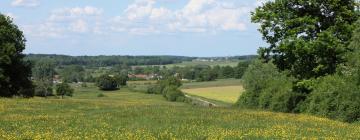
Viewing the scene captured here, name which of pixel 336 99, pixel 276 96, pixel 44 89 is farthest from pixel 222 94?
pixel 336 99

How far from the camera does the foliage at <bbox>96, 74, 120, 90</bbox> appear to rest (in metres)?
165

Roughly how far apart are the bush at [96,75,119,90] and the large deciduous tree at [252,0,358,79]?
4712 inches

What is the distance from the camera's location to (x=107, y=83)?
166125 mm

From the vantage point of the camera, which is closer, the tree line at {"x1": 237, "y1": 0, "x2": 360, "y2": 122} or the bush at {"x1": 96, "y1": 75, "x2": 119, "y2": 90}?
the tree line at {"x1": 237, "y1": 0, "x2": 360, "y2": 122}

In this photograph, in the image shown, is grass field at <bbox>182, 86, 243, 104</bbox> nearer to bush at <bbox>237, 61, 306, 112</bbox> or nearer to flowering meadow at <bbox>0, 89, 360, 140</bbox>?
bush at <bbox>237, 61, 306, 112</bbox>

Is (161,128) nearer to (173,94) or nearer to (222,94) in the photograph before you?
(222,94)

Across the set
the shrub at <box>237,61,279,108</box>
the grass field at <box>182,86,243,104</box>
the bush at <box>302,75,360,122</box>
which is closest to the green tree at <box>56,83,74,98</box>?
the grass field at <box>182,86,243,104</box>

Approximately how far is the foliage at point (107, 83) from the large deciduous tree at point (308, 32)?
119704 millimetres

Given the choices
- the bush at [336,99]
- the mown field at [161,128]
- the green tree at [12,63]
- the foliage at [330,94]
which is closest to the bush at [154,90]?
the green tree at [12,63]

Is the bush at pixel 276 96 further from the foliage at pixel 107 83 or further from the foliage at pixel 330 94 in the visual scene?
the foliage at pixel 107 83

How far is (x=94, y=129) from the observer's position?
89.0 feet

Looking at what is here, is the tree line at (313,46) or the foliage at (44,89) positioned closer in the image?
the tree line at (313,46)

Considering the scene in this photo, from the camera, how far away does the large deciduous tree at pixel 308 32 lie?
148 ft

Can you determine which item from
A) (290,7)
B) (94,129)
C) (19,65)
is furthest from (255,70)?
(94,129)
